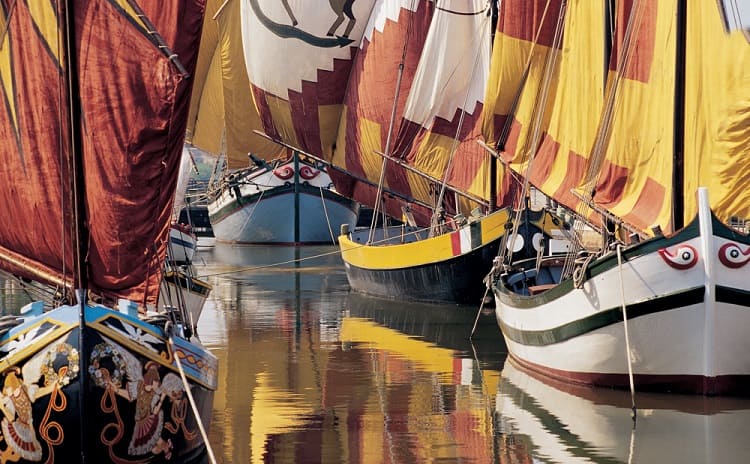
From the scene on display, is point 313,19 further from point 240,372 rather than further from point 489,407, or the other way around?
point 489,407

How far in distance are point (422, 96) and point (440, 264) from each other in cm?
417

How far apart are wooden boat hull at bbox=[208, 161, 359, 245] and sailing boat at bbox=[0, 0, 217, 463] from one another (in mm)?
40154

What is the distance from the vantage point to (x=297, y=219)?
5459cm

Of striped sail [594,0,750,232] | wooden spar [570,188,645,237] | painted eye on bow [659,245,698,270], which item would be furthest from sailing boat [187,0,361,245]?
painted eye on bow [659,245,698,270]

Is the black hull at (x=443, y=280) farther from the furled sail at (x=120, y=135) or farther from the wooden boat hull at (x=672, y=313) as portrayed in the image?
the furled sail at (x=120, y=135)

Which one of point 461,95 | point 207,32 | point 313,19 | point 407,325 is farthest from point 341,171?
point 207,32

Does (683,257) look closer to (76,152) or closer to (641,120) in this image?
(641,120)

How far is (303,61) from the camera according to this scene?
35344mm

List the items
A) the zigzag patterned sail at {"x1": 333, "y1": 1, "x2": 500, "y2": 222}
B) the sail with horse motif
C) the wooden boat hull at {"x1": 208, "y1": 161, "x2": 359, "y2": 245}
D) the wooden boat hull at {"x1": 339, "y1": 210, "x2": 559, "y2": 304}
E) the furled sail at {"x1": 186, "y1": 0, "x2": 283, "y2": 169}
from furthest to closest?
the wooden boat hull at {"x1": 208, "y1": 161, "x2": 359, "y2": 245}, the furled sail at {"x1": 186, "y1": 0, "x2": 283, "y2": 169}, the sail with horse motif, the zigzag patterned sail at {"x1": 333, "y1": 1, "x2": 500, "y2": 222}, the wooden boat hull at {"x1": 339, "y1": 210, "x2": 559, "y2": 304}

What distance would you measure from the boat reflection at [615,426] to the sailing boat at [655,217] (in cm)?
37

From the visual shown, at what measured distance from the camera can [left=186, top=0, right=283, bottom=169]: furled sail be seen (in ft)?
135

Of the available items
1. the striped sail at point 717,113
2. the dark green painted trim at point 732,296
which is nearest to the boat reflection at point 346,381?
the dark green painted trim at point 732,296

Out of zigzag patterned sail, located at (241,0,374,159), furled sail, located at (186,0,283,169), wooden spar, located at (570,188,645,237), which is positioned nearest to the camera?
wooden spar, located at (570,188,645,237)

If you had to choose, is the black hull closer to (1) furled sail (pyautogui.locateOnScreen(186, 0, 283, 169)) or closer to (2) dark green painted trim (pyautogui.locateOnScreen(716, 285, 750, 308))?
(2) dark green painted trim (pyautogui.locateOnScreen(716, 285, 750, 308))
